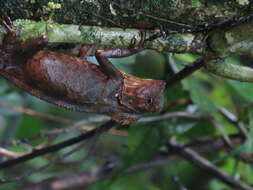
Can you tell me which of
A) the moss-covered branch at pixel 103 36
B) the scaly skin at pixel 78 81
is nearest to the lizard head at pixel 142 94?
the scaly skin at pixel 78 81

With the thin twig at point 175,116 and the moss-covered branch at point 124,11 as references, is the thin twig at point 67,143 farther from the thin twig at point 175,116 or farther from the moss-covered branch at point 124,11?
the moss-covered branch at point 124,11

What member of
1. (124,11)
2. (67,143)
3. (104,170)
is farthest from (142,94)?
(104,170)

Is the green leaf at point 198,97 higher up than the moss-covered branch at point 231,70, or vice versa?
the moss-covered branch at point 231,70

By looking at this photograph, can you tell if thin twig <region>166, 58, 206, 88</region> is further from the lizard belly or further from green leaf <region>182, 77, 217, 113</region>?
green leaf <region>182, 77, 217, 113</region>

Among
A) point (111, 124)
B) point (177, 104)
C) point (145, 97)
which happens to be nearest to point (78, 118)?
point (177, 104)

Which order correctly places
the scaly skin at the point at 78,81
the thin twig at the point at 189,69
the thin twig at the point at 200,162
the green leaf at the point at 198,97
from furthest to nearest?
the thin twig at the point at 200,162 → the green leaf at the point at 198,97 → the thin twig at the point at 189,69 → the scaly skin at the point at 78,81

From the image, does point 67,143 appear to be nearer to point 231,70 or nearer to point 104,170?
point 231,70
